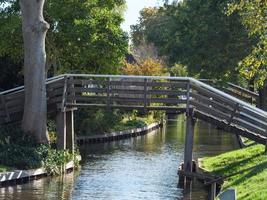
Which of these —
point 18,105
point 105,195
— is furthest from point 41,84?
point 105,195

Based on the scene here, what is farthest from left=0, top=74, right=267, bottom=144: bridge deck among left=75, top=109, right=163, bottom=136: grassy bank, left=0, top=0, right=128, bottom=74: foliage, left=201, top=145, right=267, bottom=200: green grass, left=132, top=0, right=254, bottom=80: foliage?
left=75, top=109, right=163, bottom=136: grassy bank

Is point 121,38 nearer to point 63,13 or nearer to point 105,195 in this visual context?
point 63,13

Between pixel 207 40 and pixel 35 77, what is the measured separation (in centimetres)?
952

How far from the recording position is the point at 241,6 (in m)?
10.9

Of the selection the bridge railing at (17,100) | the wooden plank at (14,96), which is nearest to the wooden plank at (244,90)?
the bridge railing at (17,100)

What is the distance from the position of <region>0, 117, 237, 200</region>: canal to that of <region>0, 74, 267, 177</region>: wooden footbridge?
5.75 feet

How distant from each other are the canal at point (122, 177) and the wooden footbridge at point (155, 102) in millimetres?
1752

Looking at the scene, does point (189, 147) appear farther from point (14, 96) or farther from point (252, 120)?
point (14, 96)

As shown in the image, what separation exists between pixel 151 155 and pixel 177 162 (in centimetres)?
298

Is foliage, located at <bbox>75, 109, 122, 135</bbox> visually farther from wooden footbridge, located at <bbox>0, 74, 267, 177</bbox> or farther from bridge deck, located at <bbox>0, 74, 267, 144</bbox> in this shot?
bridge deck, located at <bbox>0, 74, 267, 144</bbox>

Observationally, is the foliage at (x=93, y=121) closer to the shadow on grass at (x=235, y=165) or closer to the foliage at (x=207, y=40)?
the foliage at (x=207, y=40)

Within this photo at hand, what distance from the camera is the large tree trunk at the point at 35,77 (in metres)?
23.4

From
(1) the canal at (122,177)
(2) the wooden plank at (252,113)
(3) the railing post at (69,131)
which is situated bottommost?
(1) the canal at (122,177)

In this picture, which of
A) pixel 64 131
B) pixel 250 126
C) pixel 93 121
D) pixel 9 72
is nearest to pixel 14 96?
pixel 64 131
